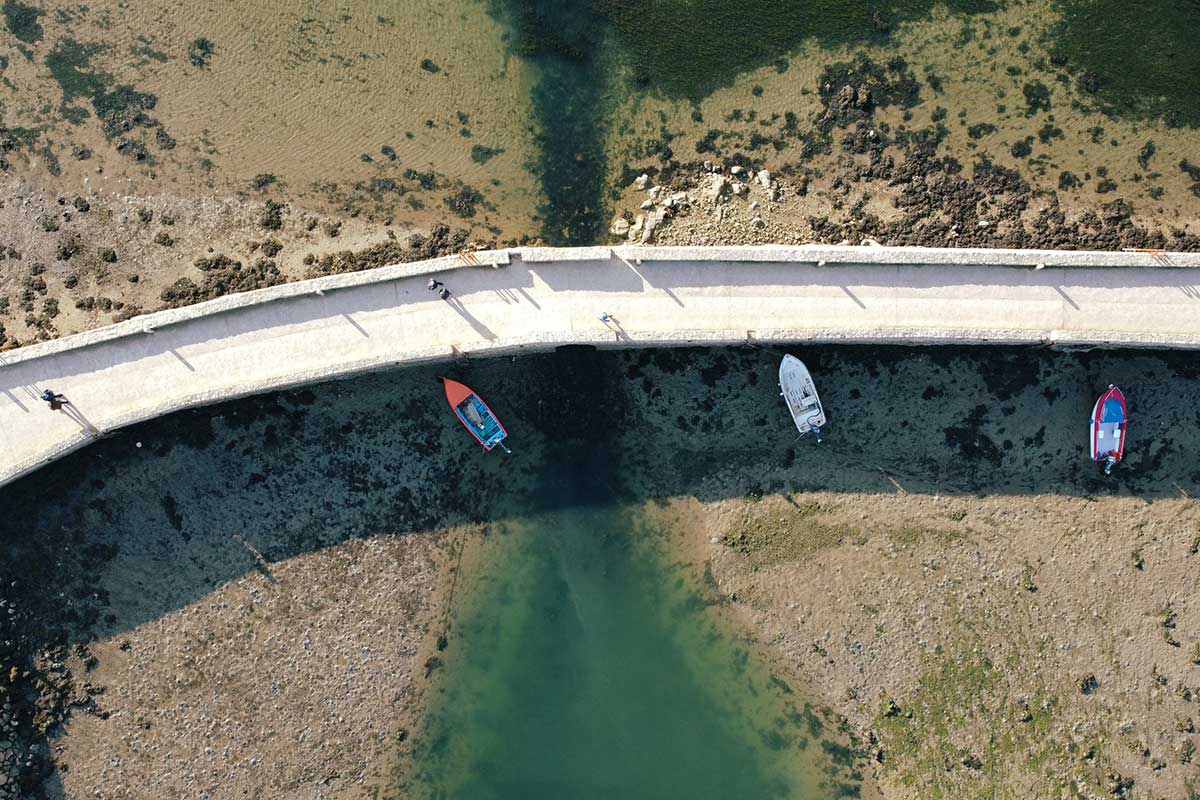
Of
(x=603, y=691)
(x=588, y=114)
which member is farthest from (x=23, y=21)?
(x=603, y=691)

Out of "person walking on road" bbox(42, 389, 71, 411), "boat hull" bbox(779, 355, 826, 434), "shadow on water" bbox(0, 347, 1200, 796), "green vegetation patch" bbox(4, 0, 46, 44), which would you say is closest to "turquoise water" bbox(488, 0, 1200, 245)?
"boat hull" bbox(779, 355, 826, 434)

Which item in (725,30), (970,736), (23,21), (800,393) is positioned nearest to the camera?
(800,393)

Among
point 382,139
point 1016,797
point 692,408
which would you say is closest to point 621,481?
point 692,408

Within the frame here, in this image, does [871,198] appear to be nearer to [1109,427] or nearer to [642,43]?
[642,43]

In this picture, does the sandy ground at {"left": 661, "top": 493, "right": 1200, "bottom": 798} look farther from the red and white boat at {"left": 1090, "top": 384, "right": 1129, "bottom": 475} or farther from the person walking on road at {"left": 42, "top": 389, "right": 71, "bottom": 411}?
the person walking on road at {"left": 42, "top": 389, "right": 71, "bottom": 411}

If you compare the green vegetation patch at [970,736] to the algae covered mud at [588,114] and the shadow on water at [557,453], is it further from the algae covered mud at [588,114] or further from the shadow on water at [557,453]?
the algae covered mud at [588,114]

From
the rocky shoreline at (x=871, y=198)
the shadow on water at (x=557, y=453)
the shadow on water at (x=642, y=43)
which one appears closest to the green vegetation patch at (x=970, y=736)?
the shadow on water at (x=557, y=453)

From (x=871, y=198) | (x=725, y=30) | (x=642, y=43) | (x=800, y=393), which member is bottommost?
(x=800, y=393)
